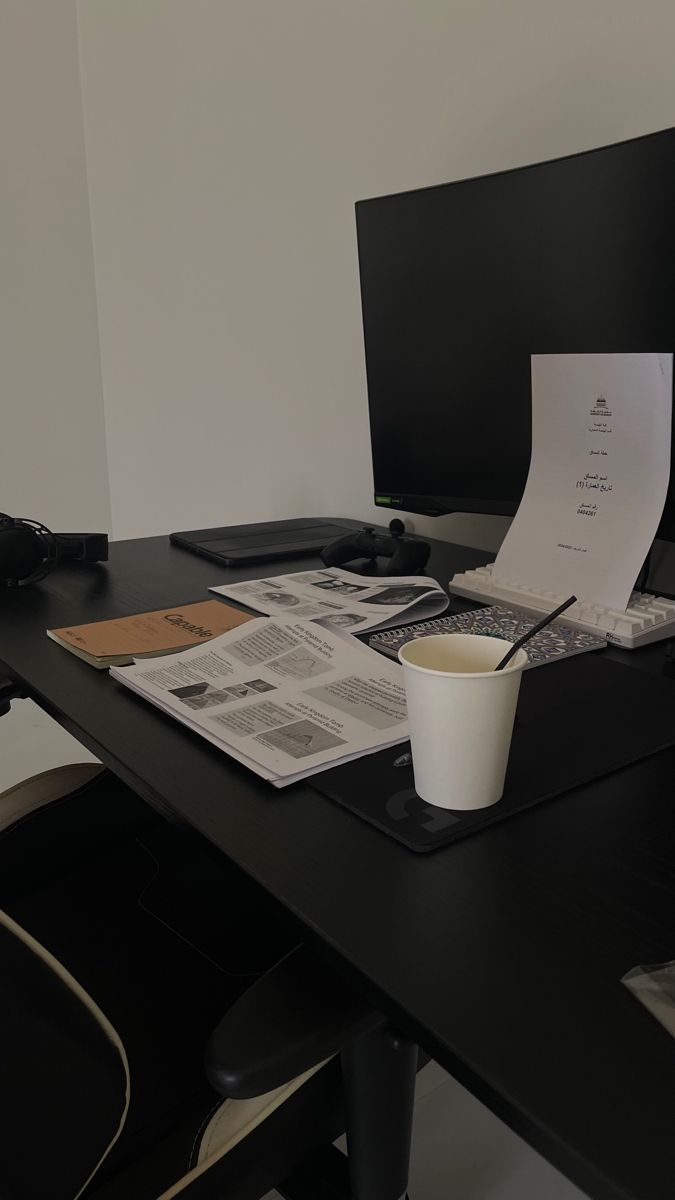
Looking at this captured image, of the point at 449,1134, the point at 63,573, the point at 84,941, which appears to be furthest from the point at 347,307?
the point at 449,1134

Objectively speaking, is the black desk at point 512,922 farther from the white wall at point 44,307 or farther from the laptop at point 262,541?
the white wall at point 44,307

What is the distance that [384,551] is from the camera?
1.28 m

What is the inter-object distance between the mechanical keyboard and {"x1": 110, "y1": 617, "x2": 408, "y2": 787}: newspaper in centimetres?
22

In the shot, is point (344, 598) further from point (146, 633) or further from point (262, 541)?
point (262, 541)

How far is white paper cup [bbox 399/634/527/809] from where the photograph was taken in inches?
23.5

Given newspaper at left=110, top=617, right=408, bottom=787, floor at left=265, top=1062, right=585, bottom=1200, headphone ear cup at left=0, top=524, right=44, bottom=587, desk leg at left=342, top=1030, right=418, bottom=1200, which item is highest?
headphone ear cup at left=0, top=524, right=44, bottom=587

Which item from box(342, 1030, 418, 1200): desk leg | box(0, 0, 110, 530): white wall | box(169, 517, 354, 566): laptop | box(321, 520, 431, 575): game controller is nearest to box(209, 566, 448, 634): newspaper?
box(321, 520, 431, 575): game controller

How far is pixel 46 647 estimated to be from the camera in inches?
38.2

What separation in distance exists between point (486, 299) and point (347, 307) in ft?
1.96

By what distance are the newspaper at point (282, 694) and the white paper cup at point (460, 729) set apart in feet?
0.32

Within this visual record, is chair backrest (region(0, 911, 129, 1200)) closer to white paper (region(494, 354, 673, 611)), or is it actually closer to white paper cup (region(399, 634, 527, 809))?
white paper cup (region(399, 634, 527, 809))

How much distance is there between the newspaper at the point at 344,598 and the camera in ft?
3.37

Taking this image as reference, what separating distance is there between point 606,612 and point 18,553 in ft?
2.42

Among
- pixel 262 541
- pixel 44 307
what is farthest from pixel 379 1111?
pixel 44 307
